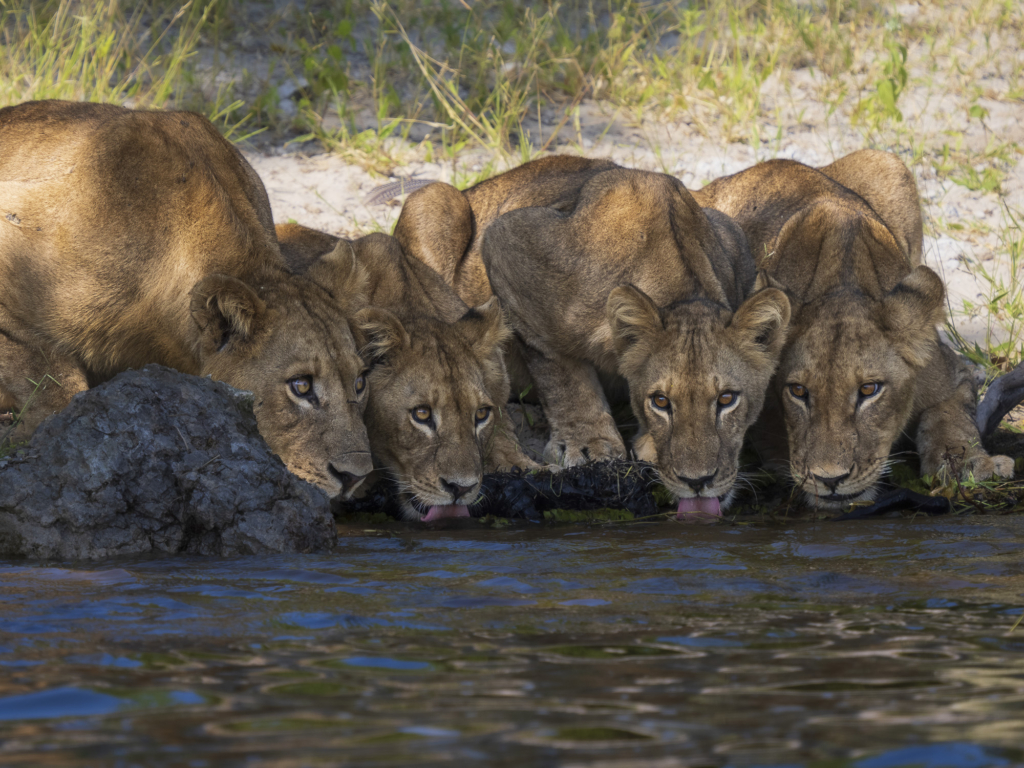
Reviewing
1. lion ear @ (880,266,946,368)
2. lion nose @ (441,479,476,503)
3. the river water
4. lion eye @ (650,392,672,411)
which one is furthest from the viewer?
lion ear @ (880,266,946,368)

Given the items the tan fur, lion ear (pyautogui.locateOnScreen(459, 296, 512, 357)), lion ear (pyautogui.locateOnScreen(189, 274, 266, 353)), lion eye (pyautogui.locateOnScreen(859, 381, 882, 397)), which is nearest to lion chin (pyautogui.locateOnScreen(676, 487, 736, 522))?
lion eye (pyautogui.locateOnScreen(859, 381, 882, 397))

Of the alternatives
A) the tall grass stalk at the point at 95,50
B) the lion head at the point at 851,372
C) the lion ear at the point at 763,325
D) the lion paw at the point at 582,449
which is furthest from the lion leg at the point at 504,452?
the tall grass stalk at the point at 95,50

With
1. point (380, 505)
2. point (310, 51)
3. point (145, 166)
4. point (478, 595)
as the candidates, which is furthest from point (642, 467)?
point (310, 51)

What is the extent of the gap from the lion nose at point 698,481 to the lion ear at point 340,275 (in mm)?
1732

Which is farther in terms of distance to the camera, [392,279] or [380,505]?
[392,279]

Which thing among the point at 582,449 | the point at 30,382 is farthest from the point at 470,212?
the point at 30,382

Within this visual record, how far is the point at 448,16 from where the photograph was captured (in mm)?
11508

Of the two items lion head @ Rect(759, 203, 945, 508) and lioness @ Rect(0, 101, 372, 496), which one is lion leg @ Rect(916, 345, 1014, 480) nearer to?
lion head @ Rect(759, 203, 945, 508)

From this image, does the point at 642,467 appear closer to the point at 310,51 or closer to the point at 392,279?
the point at 392,279

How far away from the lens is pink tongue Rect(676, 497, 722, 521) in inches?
236

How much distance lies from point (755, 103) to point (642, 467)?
196 inches

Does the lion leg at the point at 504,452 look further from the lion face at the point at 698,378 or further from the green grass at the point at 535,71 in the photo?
the green grass at the point at 535,71

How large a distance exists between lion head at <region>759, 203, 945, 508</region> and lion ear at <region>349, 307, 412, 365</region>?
71.7 inches

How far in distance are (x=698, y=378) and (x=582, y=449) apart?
968 mm
